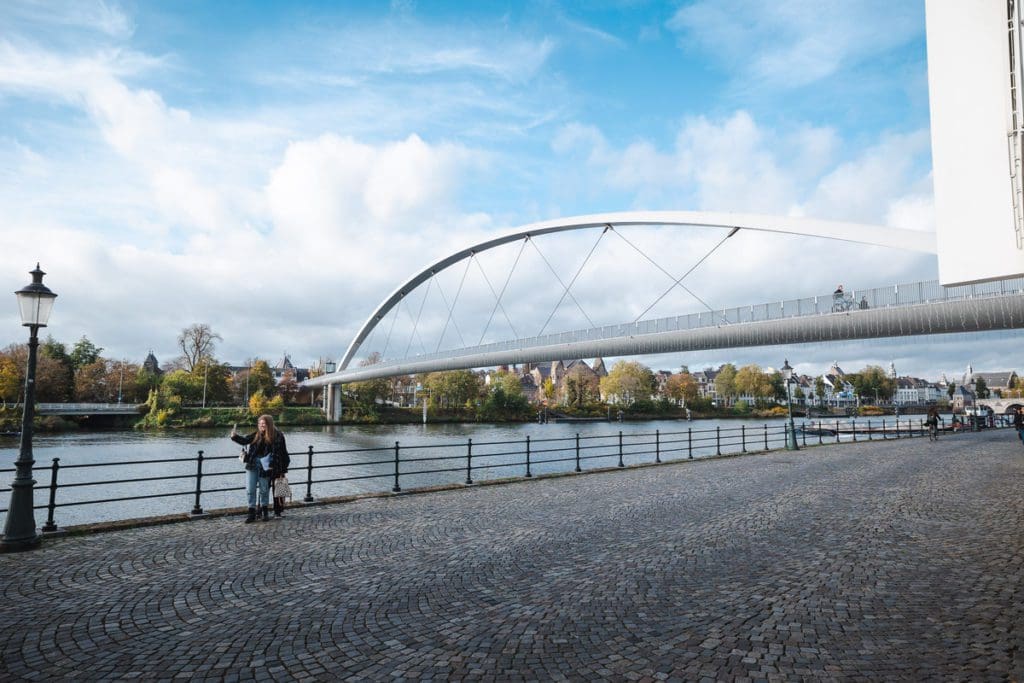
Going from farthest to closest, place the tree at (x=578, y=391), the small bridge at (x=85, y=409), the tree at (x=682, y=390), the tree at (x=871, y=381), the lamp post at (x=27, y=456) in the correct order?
the tree at (x=871, y=381) → the tree at (x=682, y=390) → the tree at (x=578, y=391) → the small bridge at (x=85, y=409) → the lamp post at (x=27, y=456)

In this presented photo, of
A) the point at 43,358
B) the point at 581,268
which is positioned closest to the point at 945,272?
the point at 581,268

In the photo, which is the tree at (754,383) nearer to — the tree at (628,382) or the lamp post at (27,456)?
the tree at (628,382)

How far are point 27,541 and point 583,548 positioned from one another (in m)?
6.12

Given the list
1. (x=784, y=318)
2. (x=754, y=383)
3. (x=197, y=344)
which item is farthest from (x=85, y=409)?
(x=754, y=383)

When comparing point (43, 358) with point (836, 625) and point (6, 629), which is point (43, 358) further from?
point (836, 625)

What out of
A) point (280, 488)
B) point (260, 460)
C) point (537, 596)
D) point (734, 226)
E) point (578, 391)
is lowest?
point (537, 596)

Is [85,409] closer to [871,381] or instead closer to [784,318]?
[784,318]

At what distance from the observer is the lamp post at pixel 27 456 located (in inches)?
244

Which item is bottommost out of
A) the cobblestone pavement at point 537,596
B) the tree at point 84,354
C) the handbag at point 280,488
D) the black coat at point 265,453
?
the cobblestone pavement at point 537,596

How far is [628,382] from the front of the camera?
87.9 m

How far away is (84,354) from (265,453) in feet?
267

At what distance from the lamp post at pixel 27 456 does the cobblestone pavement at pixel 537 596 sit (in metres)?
0.38

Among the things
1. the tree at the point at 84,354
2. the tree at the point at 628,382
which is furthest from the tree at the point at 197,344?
the tree at the point at 628,382

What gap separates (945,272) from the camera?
964 centimetres
